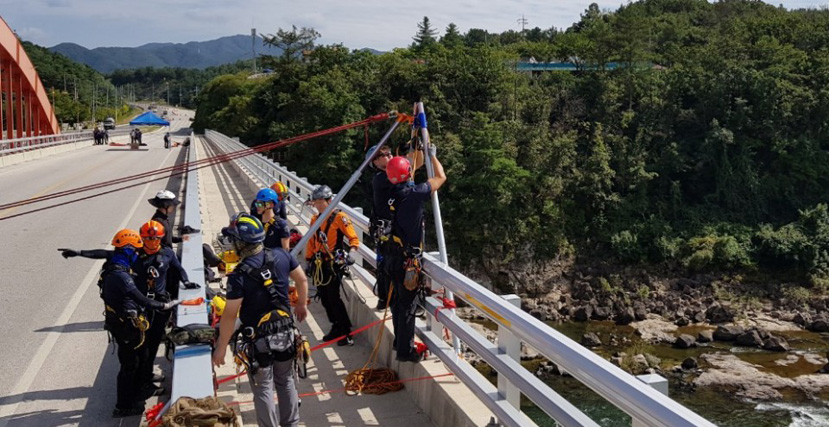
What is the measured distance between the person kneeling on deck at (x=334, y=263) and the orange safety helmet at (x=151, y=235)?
157cm

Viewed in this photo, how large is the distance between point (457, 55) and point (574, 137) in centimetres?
1193

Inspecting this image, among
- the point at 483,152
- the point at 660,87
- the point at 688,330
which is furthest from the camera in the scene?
the point at 660,87

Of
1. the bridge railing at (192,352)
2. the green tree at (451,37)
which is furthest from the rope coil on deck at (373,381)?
the green tree at (451,37)

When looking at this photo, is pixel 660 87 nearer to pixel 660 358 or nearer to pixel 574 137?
pixel 574 137

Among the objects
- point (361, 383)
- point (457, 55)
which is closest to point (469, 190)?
point (457, 55)

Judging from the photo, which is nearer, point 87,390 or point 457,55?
point 87,390

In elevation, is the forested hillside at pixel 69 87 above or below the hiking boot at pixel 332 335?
above

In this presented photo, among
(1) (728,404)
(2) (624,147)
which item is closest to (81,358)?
(1) (728,404)

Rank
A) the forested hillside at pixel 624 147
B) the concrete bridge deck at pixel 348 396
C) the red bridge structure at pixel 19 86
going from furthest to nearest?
the forested hillside at pixel 624 147 → the red bridge structure at pixel 19 86 → the concrete bridge deck at pixel 348 396

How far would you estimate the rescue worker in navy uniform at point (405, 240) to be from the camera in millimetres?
5754

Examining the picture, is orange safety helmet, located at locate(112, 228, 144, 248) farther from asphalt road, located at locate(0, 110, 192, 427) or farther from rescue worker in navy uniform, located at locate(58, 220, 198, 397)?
asphalt road, located at locate(0, 110, 192, 427)

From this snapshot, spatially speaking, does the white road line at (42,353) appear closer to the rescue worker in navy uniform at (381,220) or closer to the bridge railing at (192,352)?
the bridge railing at (192,352)

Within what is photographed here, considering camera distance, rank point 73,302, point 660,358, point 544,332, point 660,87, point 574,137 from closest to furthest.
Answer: point 544,332 < point 73,302 < point 660,358 < point 574,137 < point 660,87

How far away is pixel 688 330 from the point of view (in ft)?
112
